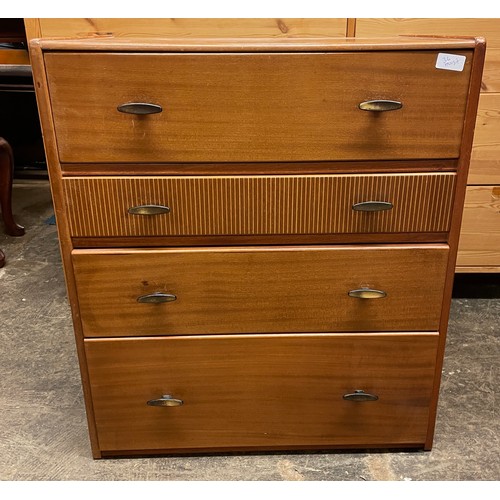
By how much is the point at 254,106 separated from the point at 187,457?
33.2 inches

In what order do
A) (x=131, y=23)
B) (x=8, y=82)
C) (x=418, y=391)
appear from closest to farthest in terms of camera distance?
(x=418, y=391), (x=131, y=23), (x=8, y=82)

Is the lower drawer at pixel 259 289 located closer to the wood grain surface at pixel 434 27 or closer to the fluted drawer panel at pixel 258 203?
the fluted drawer panel at pixel 258 203

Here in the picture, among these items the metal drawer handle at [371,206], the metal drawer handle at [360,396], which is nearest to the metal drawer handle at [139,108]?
the metal drawer handle at [371,206]

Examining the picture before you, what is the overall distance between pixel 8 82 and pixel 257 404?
2499 millimetres

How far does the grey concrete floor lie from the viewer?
1.27 metres

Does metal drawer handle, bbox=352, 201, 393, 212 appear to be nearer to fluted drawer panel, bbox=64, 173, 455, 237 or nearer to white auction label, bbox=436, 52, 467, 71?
fluted drawer panel, bbox=64, 173, 455, 237

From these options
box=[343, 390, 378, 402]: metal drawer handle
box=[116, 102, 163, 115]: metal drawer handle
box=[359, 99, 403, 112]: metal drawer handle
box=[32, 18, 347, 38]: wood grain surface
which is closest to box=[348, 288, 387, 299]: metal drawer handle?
box=[343, 390, 378, 402]: metal drawer handle

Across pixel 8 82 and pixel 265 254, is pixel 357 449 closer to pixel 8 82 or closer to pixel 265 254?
pixel 265 254

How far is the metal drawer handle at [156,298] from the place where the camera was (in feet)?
3.70

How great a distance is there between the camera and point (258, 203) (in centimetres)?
107

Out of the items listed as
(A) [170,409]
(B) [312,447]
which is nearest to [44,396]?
(A) [170,409]

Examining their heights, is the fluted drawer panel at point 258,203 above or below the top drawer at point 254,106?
below

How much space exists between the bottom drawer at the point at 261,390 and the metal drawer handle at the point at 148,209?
0.95 feet

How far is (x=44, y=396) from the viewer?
1.53 m
